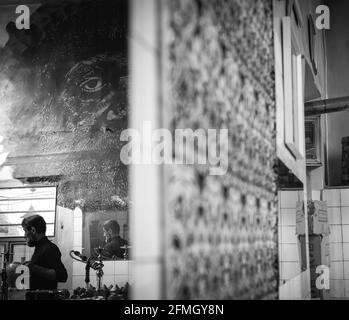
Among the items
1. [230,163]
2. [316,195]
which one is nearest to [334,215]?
[316,195]

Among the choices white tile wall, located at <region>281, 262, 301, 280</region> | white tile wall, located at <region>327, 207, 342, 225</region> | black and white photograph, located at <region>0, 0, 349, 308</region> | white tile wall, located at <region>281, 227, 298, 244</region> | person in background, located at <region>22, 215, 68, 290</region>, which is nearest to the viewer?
black and white photograph, located at <region>0, 0, 349, 308</region>

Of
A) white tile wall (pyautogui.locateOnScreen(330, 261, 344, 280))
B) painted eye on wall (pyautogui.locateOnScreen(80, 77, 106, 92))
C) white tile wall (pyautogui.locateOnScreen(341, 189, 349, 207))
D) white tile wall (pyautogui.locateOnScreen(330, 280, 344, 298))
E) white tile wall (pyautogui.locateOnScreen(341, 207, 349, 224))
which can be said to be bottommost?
white tile wall (pyautogui.locateOnScreen(330, 280, 344, 298))

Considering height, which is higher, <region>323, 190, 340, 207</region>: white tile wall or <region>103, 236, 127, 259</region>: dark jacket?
<region>323, 190, 340, 207</region>: white tile wall

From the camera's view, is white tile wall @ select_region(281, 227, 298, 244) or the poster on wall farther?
the poster on wall

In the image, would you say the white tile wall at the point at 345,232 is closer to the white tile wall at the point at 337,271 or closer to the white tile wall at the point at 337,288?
the white tile wall at the point at 337,271

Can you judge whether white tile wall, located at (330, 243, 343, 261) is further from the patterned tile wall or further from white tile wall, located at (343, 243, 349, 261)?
the patterned tile wall

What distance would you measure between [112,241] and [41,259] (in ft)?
2.34

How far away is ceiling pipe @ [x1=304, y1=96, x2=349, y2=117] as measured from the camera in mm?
4023

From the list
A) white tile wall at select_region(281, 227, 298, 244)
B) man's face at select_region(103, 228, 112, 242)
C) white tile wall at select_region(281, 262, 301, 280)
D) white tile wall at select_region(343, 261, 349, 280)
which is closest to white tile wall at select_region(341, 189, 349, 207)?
white tile wall at select_region(343, 261, 349, 280)

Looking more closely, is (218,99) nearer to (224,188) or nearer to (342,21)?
(224,188)

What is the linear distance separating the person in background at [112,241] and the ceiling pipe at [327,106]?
2.01 m

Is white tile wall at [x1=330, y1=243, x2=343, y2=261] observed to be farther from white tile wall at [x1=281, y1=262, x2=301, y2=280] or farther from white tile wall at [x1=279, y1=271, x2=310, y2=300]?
white tile wall at [x1=281, y1=262, x2=301, y2=280]

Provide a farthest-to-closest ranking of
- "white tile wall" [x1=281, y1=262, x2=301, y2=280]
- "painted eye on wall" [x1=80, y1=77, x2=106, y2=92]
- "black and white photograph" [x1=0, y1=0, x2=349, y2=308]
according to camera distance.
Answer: "painted eye on wall" [x1=80, y1=77, x2=106, y2=92]
"white tile wall" [x1=281, y1=262, x2=301, y2=280]
"black and white photograph" [x1=0, y1=0, x2=349, y2=308]

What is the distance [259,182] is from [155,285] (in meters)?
0.73
